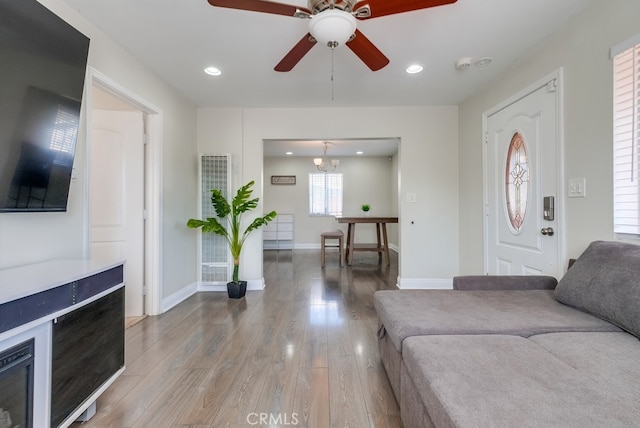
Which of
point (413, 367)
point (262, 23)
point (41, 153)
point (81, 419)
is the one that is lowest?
point (81, 419)

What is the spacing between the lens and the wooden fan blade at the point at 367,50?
1599 mm

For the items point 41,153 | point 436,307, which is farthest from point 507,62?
point 41,153

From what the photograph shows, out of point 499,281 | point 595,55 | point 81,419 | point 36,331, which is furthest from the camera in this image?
point 499,281

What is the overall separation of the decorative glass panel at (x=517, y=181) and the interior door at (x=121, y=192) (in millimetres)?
3604

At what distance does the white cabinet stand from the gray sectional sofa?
543 cm

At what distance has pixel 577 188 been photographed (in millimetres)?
1875

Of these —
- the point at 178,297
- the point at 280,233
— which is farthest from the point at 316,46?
the point at 280,233

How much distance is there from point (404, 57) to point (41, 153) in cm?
269

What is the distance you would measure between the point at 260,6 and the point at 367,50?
671 mm

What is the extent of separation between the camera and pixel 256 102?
136 inches

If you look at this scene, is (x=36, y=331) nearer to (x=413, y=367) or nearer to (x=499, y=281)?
(x=413, y=367)

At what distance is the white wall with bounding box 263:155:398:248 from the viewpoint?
24.0ft

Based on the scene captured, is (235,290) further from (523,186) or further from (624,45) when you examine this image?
(624,45)

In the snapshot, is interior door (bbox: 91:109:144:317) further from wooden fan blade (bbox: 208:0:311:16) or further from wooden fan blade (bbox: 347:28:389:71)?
wooden fan blade (bbox: 347:28:389:71)
